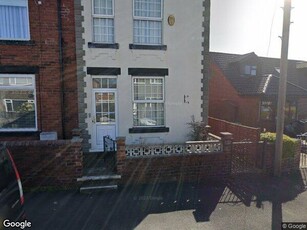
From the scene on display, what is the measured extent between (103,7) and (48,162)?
5730 millimetres

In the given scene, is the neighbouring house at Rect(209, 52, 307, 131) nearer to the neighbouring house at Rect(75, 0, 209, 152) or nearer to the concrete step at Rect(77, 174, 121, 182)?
the neighbouring house at Rect(75, 0, 209, 152)

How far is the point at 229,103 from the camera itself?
55.4 feet

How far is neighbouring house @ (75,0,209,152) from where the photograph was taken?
8.41 meters

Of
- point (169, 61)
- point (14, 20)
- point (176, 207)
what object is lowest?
point (176, 207)

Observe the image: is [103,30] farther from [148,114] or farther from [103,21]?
[148,114]

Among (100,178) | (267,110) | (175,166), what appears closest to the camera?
(100,178)

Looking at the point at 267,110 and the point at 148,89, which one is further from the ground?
the point at 148,89

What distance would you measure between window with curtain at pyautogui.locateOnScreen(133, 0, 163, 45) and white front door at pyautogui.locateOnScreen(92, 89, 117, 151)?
2284 mm

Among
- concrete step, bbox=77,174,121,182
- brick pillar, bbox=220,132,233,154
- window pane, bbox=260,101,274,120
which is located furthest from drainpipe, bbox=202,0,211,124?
window pane, bbox=260,101,274,120

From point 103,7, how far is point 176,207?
23.4ft

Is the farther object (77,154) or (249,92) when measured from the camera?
(249,92)

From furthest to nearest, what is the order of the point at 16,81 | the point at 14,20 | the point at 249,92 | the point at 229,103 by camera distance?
1. the point at 229,103
2. the point at 249,92
3. the point at 16,81
4. the point at 14,20

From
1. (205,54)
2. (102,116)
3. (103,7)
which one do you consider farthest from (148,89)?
(103,7)

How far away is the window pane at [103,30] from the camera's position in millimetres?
8398
